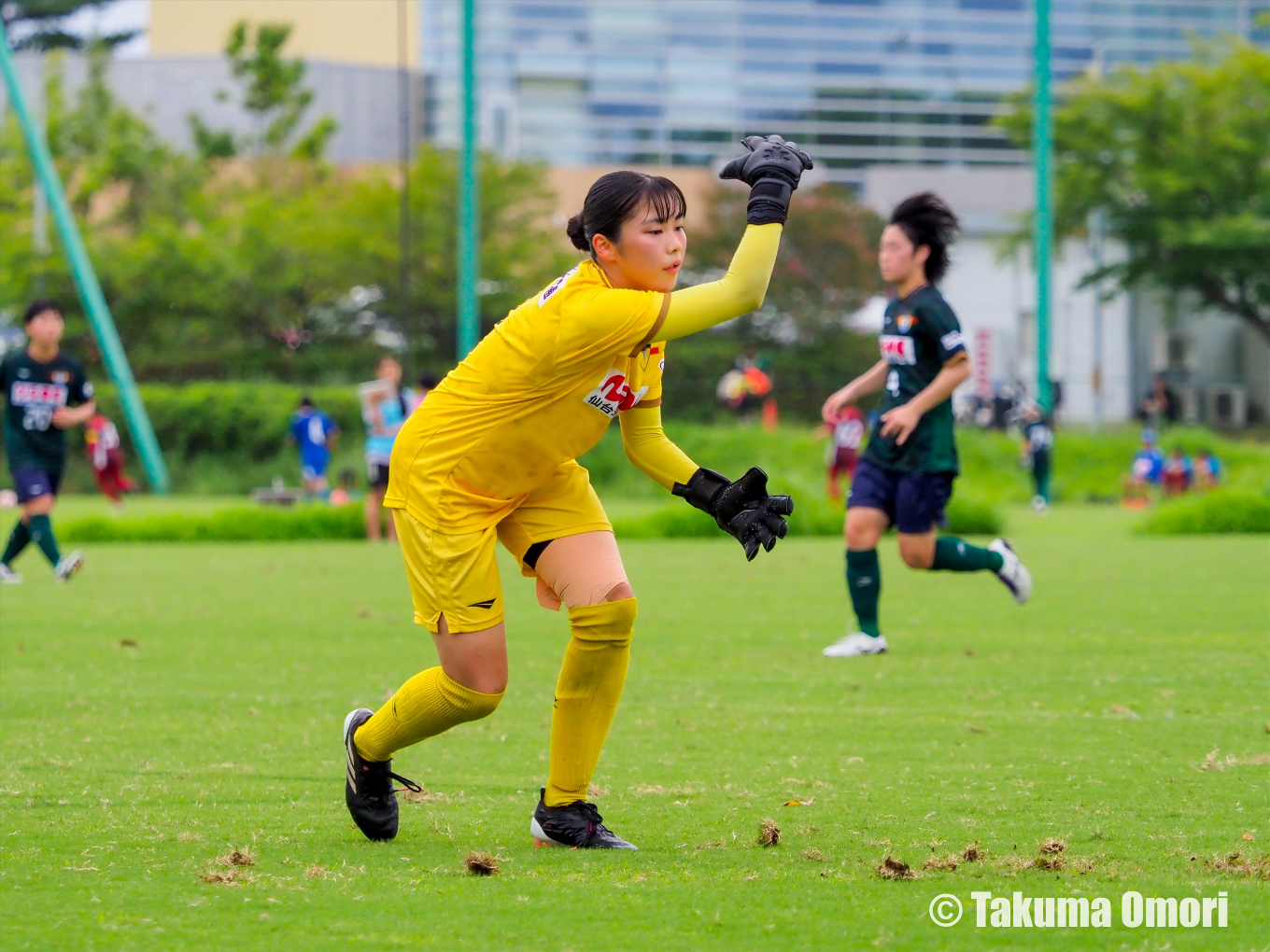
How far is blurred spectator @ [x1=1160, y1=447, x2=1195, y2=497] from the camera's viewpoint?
2639 cm

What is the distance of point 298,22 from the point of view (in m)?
50.7

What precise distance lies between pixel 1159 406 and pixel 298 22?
31636 millimetres

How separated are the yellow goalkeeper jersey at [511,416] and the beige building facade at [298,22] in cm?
3695

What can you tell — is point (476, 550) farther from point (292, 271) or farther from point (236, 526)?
point (292, 271)

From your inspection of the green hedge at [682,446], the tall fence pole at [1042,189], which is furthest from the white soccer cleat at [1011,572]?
the tall fence pole at [1042,189]

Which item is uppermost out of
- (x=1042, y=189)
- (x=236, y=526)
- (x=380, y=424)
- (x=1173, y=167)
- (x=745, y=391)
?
(x=1173, y=167)

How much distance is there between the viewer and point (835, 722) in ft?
19.9

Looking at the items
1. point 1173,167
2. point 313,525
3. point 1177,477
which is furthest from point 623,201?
point 1173,167

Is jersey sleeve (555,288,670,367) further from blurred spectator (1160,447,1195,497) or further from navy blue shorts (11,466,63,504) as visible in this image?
blurred spectator (1160,447,1195,497)

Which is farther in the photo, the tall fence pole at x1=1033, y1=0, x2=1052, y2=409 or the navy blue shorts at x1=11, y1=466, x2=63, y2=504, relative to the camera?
the tall fence pole at x1=1033, y1=0, x2=1052, y2=409

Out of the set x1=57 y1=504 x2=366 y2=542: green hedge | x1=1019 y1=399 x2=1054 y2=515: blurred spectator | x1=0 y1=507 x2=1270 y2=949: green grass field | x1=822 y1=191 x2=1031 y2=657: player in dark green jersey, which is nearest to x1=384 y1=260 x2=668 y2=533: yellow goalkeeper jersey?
x1=0 y1=507 x2=1270 y2=949: green grass field

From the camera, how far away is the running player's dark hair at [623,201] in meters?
3.96

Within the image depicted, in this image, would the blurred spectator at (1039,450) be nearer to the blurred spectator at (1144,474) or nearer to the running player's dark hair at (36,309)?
the blurred spectator at (1144,474)

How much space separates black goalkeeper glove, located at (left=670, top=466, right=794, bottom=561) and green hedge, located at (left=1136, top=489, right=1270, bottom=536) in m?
14.9
